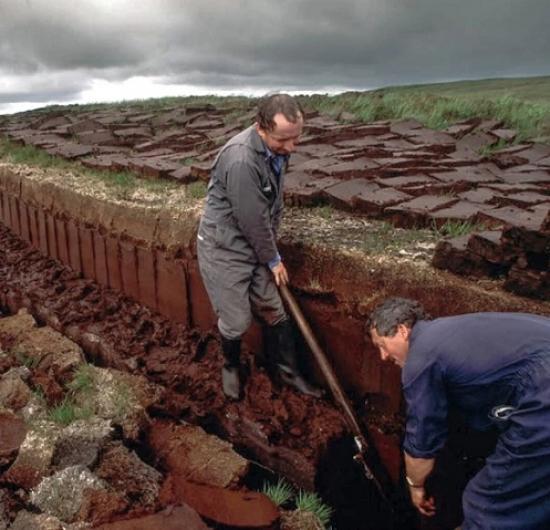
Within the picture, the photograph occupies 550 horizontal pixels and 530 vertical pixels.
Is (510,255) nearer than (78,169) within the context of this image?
Yes

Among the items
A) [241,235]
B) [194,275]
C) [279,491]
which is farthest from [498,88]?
[279,491]

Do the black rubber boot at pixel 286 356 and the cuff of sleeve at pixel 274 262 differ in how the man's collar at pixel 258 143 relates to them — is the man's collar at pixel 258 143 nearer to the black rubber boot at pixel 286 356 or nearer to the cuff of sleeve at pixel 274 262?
the cuff of sleeve at pixel 274 262

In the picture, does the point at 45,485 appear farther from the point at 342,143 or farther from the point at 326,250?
the point at 342,143

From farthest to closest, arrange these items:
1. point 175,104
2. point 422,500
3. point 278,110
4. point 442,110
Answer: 1. point 175,104
2. point 442,110
3. point 278,110
4. point 422,500

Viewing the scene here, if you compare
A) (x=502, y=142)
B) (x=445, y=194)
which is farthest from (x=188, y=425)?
(x=502, y=142)

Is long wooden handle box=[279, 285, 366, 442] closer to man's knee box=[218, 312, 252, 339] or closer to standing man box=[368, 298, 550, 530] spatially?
man's knee box=[218, 312, 252, 339]

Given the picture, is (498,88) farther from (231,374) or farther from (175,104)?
(231,374)

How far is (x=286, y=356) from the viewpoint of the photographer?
142 inches

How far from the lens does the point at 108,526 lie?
2545mm

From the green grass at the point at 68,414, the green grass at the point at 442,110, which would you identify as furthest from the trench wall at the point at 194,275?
the green grass at the point at 442,110

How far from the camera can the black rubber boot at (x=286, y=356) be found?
140 inches

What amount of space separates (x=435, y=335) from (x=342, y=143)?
14.4ft

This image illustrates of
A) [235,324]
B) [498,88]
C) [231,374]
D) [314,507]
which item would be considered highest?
[498,88]

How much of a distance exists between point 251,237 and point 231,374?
0.96 meters
